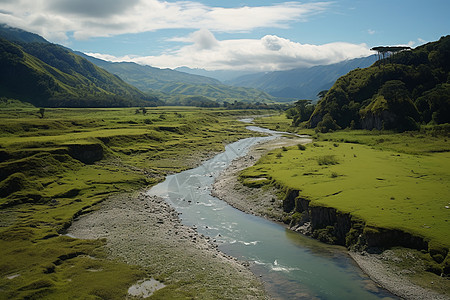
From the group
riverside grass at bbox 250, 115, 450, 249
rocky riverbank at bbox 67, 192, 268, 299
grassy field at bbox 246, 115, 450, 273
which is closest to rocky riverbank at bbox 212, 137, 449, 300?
grassy field at bbox 246, 115, 450, 273

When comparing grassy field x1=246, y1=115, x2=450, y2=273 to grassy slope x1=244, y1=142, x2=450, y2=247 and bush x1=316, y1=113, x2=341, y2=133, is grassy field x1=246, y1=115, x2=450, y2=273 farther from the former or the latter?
bush x1=316, y1=113, x2=341, y2=133

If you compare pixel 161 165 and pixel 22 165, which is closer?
pixel 22 165

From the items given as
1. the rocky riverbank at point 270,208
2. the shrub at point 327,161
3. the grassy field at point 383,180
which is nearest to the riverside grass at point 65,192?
the rocky riverbank at point 270,208

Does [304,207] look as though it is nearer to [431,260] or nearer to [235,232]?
[235,232]

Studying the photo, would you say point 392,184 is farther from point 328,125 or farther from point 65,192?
point 328,125

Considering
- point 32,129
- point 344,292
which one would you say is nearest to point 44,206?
point 344,292

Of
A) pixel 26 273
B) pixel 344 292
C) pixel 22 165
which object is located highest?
pixel 22 165
